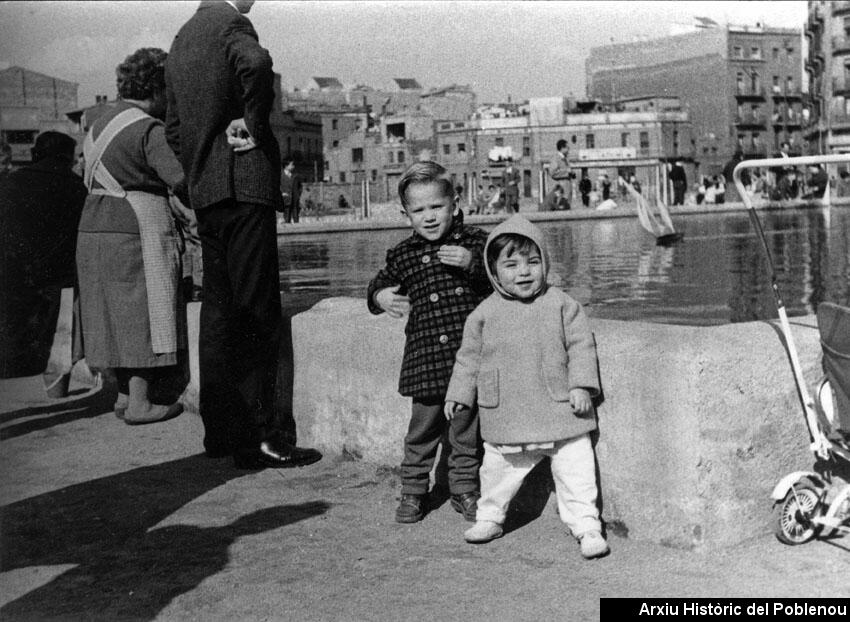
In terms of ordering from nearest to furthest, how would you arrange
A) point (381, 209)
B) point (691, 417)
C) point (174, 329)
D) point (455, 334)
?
point (691, 417) → point (455, 334) → point (174, 329) → point (381, 209)

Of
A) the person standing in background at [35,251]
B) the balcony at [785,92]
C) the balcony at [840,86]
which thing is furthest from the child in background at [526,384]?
the balcony at [785,92]

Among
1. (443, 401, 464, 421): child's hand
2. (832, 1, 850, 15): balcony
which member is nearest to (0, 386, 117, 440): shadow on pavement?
(443, 401, 464, 421): child's hand

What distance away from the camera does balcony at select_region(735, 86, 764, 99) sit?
11025 centimetres

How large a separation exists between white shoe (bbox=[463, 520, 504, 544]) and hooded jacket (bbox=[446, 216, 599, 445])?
0.26 metres

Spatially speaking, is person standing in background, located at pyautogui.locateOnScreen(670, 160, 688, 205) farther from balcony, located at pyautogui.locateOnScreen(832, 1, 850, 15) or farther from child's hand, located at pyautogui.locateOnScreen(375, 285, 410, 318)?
child's hand, located at pyautogui.locateOnScreen(375, 285, 410, 318)

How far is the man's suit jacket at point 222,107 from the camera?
14.8ft

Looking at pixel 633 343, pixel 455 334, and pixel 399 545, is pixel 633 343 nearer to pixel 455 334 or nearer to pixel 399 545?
pixel 455 334

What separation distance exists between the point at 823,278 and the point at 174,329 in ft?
23.8

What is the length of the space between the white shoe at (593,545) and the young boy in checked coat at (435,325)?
1.71 ft

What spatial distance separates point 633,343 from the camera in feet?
11.1

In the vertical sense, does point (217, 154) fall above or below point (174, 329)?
above

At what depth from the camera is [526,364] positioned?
11.5 feet

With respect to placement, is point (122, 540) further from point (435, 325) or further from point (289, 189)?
point (289, 189)

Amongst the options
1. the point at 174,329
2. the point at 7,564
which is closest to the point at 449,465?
the point at 7,564
